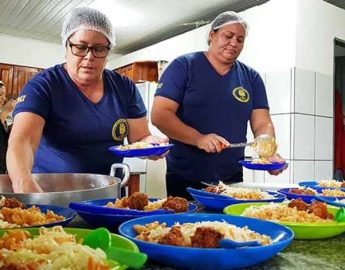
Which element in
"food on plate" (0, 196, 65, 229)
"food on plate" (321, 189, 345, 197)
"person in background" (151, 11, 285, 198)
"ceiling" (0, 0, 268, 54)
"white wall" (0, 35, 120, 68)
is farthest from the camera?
"white wall" (0, 35, 120, 68)

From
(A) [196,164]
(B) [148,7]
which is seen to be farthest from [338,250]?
(B) [148,7]

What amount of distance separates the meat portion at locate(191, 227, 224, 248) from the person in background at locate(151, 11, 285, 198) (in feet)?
3.79

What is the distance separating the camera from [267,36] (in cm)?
373

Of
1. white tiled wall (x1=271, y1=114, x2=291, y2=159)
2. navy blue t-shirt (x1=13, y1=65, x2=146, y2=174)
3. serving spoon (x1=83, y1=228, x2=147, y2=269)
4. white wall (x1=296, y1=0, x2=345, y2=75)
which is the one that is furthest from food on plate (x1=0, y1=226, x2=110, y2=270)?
white wall (x1=296, y1=0, x2=345, y2=75)

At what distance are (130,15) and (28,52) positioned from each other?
229 cm

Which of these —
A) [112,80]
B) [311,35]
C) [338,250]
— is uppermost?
[311,35]

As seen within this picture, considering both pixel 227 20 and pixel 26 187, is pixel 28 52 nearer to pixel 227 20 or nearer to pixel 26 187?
pixel 227 20

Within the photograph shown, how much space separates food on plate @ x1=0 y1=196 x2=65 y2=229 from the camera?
2.83 ft

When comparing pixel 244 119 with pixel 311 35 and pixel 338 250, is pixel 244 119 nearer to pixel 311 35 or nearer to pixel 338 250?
pixel 338 250

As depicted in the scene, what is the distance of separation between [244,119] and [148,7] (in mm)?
2956

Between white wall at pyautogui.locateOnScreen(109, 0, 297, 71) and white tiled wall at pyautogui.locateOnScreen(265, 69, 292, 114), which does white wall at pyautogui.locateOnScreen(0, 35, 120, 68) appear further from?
white tiled wall at pyautogui.locateOnScreen(265, 69, 292, 114)

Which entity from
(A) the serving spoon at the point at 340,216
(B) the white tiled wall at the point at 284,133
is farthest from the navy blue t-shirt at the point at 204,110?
(B) the white tiled wall at the point at 284,133

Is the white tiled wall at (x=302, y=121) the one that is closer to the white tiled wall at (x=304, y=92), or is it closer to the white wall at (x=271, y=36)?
the white tiled wall at (x=304, y=92)

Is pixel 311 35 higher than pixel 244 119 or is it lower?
higher
